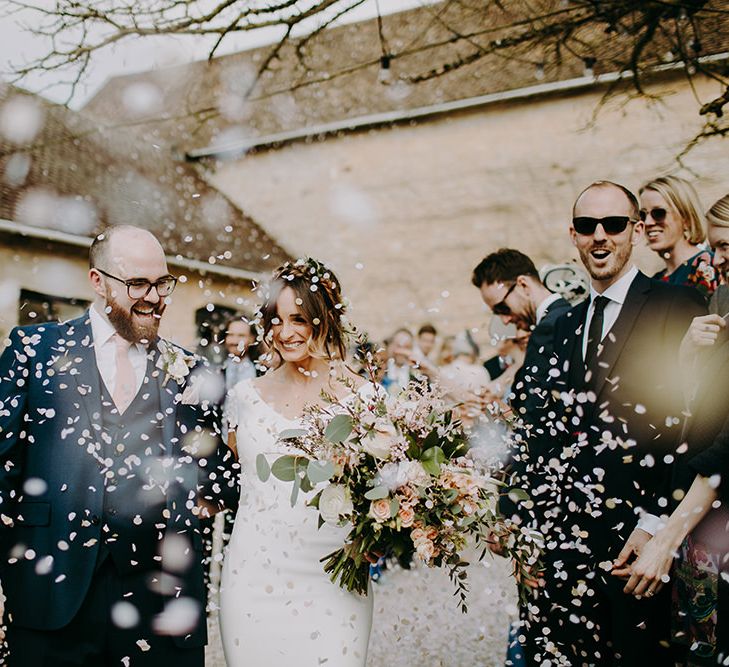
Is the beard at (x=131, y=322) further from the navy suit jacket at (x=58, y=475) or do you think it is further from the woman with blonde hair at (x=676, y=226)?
the woman with blonde hair at (x=676, y=226)

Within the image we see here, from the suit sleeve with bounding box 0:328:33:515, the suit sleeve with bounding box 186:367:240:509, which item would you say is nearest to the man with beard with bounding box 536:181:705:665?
the suit sleeve with bounding box 186:367:240:509

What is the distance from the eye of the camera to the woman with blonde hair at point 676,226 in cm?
369

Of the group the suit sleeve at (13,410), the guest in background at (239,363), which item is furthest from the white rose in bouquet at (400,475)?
the guest in background at (239,363)

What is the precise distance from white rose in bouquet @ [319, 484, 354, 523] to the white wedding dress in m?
0.50

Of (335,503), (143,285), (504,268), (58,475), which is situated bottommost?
(335,503)

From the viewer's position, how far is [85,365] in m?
3.02

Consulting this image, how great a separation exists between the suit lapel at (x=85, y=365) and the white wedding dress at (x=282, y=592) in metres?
0.64

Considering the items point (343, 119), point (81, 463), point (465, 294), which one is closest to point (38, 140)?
point (343, 119)

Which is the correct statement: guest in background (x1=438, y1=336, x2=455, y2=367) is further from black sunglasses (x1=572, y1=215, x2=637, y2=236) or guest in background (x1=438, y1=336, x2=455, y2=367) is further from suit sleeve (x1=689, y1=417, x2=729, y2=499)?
suit sleeve (x1=689, y1=417, x2=729, y2=499)

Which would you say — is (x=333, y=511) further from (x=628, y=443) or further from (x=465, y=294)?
(x=465, y=294)

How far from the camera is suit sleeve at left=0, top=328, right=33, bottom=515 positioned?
113 inches

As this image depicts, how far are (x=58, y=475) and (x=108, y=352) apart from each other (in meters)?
0.51

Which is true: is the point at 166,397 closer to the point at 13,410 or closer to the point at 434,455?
the point at 13,410

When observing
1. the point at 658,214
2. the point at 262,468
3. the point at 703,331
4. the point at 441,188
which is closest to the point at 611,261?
the point at 703,331
